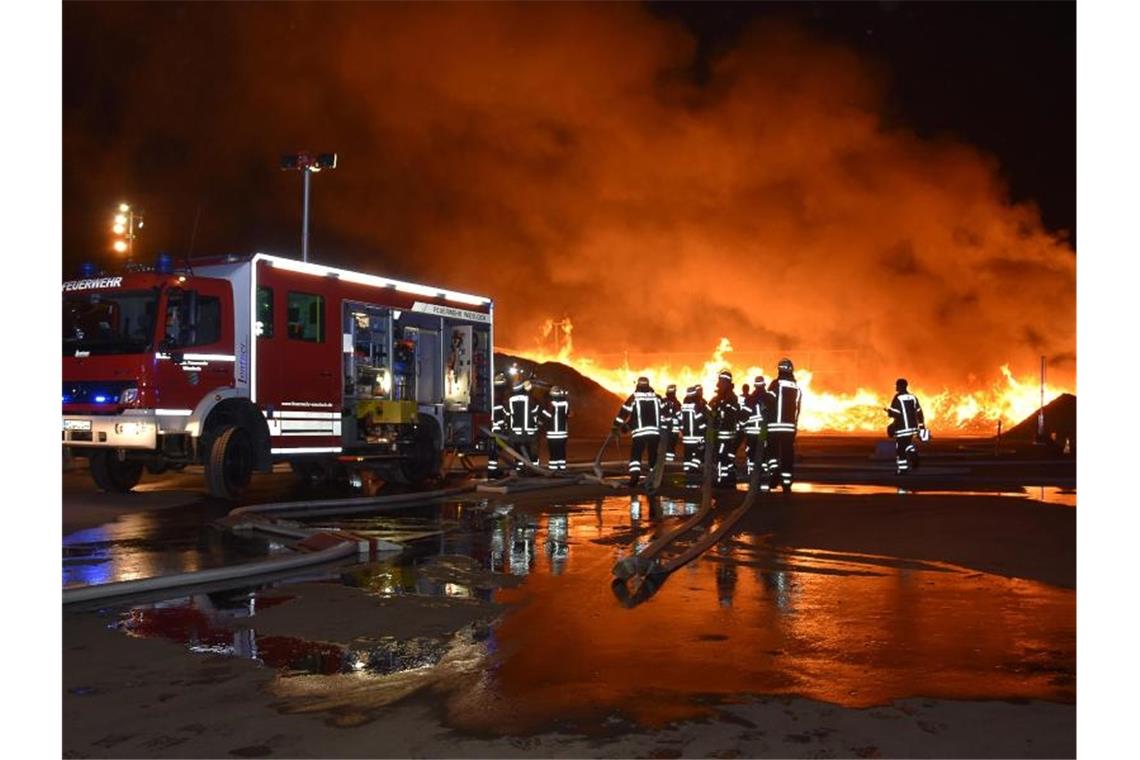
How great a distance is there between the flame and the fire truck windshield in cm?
2481

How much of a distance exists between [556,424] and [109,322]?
19.9 ft

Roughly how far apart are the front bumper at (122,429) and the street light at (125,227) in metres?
11.1

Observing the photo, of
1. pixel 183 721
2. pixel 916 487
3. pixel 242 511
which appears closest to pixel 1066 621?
pixel 183 721

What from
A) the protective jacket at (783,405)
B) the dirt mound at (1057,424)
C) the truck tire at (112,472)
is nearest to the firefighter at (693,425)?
the protective jacket at (783,405)

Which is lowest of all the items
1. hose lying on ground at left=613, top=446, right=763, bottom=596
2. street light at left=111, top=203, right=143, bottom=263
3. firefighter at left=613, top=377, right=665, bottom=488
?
hose lying on ground at left=613, top=446, right=763, bottom=596

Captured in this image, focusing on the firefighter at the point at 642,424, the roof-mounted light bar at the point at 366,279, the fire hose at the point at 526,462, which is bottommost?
the fire hose at the point at 526,462

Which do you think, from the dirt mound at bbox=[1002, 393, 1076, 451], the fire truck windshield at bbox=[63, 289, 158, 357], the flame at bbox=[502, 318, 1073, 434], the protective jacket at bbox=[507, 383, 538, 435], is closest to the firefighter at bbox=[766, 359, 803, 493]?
the protective jacket at bbox=[507, 383, 538, 435]

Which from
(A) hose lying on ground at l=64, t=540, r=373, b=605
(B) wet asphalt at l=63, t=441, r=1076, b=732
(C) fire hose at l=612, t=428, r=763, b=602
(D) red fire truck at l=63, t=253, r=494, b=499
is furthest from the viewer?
(D) red fire truck at l=63, t=253, r=494, b=499

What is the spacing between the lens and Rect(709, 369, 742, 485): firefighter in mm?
14633

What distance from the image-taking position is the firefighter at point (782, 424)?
13938mm

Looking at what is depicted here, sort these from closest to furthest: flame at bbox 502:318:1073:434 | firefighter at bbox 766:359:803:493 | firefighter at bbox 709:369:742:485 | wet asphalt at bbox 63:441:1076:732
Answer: wet asphalt at bbox 63:441:1076:732 < firefighter at bbox 766:359:803:493 < firefighter at bbox 709:369:742:485 < flame at bbox 502:318:1073:434

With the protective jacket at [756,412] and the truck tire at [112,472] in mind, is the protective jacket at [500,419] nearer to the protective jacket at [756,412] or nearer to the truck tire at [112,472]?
the protective jacket at [756,412]

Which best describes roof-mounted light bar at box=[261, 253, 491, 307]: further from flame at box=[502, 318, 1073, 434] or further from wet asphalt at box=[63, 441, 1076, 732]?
flame at box=[502, 318, 1073, 434]

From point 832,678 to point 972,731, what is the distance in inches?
31.0
